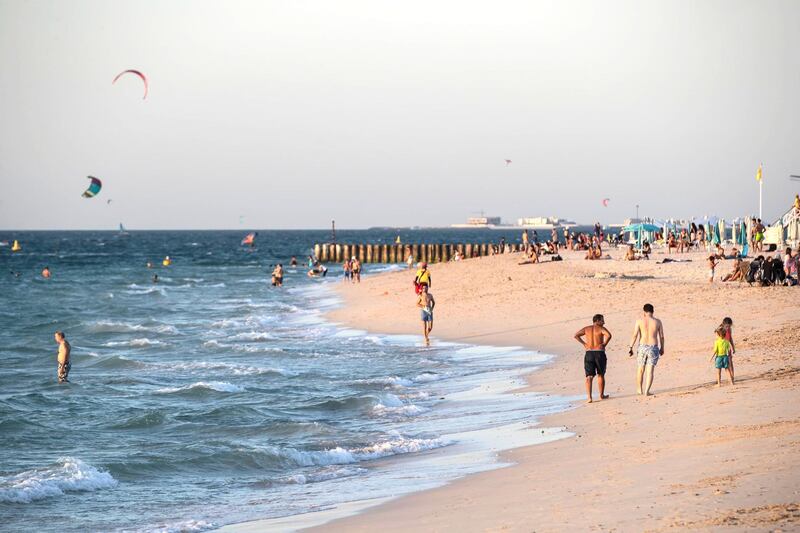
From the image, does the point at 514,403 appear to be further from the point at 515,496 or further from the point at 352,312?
the point at 352,312

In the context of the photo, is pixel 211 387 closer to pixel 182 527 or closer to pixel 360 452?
pixel 360 452

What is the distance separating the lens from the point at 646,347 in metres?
14.7

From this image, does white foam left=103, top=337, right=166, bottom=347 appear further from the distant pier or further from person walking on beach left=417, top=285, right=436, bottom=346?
the distant pier

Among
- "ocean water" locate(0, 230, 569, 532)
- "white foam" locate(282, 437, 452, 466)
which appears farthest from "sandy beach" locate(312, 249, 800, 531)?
"white foam" locate(282, 437, 452, 466)

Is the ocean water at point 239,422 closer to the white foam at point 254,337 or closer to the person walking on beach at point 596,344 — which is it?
the white foam at point 254,337

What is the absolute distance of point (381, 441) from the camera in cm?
1457

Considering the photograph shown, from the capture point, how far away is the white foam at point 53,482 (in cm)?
1221

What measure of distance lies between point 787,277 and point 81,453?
21362 millimetres

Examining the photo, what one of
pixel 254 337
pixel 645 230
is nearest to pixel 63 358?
pixel 254 337

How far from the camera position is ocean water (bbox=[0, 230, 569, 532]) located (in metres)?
11.8

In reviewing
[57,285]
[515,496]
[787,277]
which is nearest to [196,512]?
[515,496]

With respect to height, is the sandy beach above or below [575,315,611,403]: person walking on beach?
below

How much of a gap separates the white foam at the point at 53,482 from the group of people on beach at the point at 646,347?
22.6 feet

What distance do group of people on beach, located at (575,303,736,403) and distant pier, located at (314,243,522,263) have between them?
190ft
